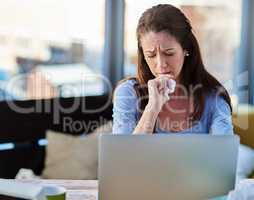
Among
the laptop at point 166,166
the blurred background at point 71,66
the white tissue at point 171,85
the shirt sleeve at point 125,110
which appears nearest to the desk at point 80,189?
the shirt sleeve at point 125,110

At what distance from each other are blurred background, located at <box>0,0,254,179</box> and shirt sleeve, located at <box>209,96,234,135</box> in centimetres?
110

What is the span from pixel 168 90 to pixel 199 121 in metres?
0.15

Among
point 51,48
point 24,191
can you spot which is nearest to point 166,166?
point 24,191

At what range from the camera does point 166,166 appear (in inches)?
53.3

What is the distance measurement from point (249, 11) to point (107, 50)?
92 centimetres

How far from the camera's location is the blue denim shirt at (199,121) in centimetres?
178

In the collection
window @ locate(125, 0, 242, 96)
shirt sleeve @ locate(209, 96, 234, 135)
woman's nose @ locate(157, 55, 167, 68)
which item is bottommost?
shirt sleeve @ locate(209, 96, 234, 135)

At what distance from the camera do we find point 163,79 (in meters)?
1.83

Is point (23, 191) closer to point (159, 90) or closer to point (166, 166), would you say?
point (166, 166)

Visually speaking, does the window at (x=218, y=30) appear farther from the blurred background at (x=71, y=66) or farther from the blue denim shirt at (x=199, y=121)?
the blue denim shirt at (x=199, y=121)

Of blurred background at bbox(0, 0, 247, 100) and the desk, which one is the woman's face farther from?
blurred background at bbox(0, 0, 247, 100)

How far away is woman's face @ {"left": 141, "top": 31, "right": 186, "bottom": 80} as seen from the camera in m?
1.80

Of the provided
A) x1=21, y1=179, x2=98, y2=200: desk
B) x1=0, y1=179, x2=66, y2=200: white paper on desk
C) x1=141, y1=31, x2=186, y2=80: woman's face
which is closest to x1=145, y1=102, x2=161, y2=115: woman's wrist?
x1=141, y1=31, x2=186, y2=80: woman's face

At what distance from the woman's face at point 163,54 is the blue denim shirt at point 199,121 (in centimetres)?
11
